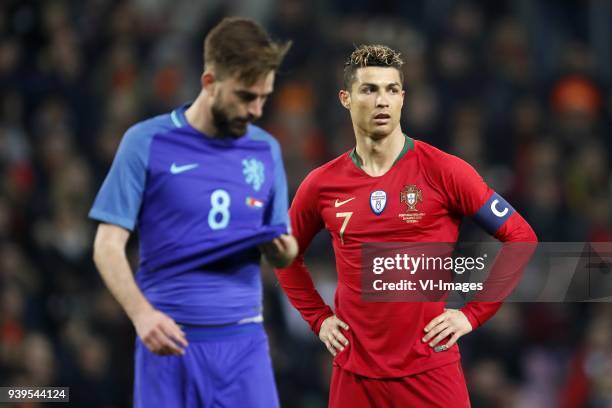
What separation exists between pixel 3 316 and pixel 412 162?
4.80 meters

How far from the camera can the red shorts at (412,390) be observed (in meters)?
5.42

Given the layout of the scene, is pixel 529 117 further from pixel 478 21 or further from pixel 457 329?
pixel 457 329

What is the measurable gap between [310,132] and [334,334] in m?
5.28

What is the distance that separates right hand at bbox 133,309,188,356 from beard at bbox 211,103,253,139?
2.54 feet

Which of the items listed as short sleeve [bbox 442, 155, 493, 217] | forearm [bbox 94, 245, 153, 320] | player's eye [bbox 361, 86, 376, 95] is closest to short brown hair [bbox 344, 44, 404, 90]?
player's eye [bbox 361, 86, 376, 95]

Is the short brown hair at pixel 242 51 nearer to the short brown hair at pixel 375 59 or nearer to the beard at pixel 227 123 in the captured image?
the beard at pixel 227 123

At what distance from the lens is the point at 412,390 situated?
5.42m

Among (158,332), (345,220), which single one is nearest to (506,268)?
(345,220)

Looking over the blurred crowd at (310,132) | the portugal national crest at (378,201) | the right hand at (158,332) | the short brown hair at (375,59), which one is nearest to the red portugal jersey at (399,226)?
the portugal national crest at (378,201)

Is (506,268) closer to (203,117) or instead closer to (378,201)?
(378,201)

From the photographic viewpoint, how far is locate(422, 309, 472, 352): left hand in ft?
17.9

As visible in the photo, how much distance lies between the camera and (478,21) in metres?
11.8

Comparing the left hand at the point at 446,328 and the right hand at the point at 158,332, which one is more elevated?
the right hand at the point at 158,332

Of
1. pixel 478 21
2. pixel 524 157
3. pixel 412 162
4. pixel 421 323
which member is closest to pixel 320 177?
pixel 412 162
